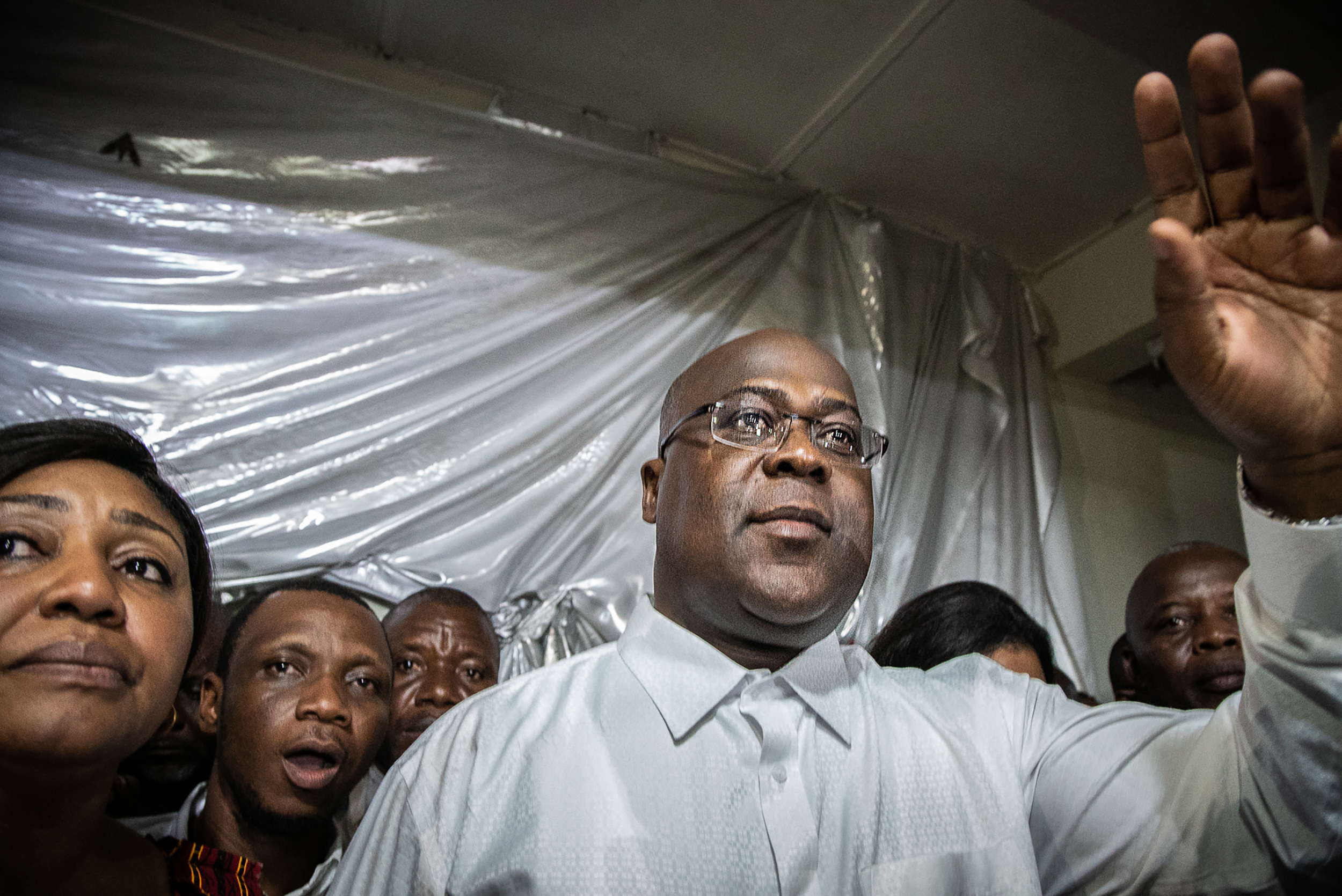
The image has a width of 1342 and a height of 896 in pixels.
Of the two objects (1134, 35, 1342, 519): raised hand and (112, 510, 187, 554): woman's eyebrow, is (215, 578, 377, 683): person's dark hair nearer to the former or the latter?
(112, 510, 187, 554): woman's eyebrow

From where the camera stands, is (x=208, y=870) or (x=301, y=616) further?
(x=301, y=616)

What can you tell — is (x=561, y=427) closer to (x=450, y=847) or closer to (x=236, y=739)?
(x=236, y=739)

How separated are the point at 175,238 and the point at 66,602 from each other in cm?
125

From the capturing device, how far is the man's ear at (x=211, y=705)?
63.7 inches

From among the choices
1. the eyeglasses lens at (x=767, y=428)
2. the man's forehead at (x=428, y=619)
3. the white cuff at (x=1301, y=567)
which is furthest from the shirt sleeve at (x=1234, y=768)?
the man's forehead at (x=428, y=619)

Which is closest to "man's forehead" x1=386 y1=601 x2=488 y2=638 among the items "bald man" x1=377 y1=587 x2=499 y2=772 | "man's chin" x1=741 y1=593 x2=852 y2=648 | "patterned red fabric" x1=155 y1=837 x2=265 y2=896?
"bald man" x1=377 y1=587 x2=499 y2=772

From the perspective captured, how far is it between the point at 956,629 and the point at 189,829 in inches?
63.3

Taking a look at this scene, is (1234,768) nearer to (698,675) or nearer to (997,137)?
(698,675)

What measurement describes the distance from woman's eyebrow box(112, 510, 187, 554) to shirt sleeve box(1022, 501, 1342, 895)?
3.59 feet

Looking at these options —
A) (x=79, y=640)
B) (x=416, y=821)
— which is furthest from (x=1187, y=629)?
(x=79, y=640)

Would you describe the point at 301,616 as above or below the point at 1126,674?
above

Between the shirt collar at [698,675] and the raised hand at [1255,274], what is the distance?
0.53 metres

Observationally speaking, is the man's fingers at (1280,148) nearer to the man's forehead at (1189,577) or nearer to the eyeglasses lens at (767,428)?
the eyeglasses lens at (767,428)

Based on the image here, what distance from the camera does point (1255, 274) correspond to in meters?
0.81
